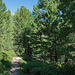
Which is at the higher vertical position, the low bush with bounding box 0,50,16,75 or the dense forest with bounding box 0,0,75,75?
the dense forest with bounding box 0,0,75,75

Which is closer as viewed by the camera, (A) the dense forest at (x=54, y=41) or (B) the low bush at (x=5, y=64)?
(A) the dense forest at (x=54, y=41)

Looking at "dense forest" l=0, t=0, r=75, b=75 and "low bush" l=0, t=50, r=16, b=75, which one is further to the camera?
"low bush" l=0, t=50, r=16, b=75

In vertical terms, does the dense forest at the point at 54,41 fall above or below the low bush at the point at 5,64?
above

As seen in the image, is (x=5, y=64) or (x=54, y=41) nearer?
(x=54, y=41)

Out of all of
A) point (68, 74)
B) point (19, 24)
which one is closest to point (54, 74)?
point (68, 74)

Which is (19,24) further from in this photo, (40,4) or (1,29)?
(40,4)

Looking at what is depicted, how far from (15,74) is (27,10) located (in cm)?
2278

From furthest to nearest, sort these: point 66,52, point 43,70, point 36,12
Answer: point 36,12 → point 43,70 → point 66,52

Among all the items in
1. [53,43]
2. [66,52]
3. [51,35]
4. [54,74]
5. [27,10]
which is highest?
[27,10]

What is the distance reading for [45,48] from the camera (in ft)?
34.1

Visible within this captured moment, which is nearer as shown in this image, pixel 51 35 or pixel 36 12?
pixel 51 35

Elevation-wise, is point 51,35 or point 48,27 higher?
point 48,27

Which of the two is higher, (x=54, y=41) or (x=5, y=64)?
(x=54, y=41)

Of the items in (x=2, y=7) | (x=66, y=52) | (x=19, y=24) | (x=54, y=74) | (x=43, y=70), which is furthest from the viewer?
(x=19, y=24)
